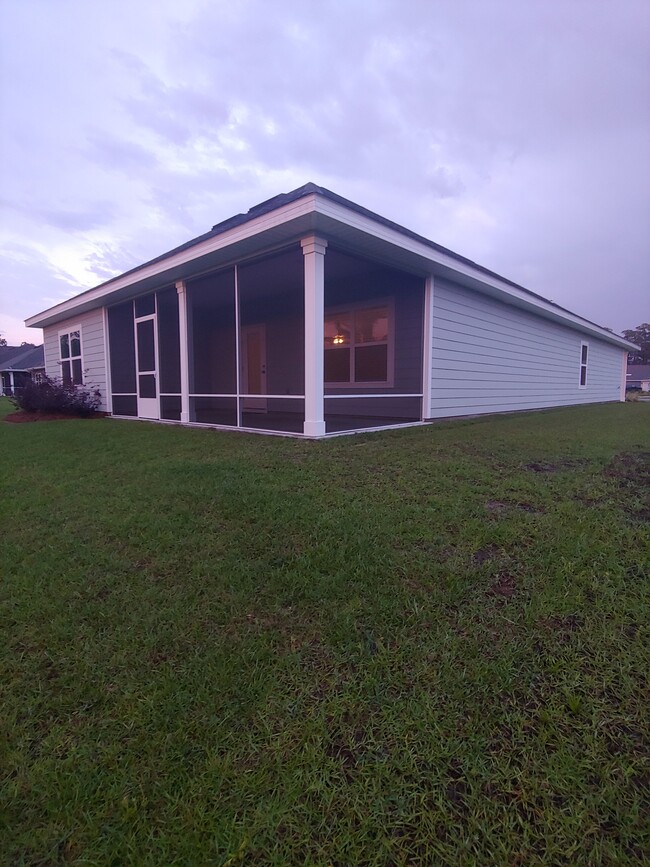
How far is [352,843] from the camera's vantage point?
3.72 feet

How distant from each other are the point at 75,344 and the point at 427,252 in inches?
383

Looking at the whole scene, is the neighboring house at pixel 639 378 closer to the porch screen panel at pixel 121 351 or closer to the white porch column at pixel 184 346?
the porch screen panel at pixel 121 351

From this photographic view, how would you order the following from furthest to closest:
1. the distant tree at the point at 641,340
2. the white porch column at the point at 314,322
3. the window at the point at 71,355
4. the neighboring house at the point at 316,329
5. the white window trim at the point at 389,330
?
the distant tree at the point at 641,340, the window at the point at 71,355, the white window trim at the point at 389,330, the neighboring house at the point at 316,329, the white porch column at the point at 314,322

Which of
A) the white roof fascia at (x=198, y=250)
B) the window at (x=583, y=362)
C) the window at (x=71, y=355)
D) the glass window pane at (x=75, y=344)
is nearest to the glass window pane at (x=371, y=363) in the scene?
the white roof fascia at (x=198, y=250)

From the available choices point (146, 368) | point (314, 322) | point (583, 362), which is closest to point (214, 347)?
point (146, 368)

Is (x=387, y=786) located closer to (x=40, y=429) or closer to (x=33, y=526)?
(x=33, y=526)

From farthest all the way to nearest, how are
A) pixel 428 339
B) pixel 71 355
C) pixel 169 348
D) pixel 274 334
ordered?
pixel 71 355, pixel 169 348, pixel 274 334, pixel 428 339

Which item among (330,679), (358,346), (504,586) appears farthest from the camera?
(358,346)

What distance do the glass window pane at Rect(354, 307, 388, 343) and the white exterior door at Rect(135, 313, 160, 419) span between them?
4.19 metres

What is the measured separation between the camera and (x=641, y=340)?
209 feet

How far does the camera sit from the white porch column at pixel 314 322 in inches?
214

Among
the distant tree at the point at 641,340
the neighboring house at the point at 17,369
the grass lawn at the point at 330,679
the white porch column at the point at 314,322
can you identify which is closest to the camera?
the grass lawn at the point at 330,679

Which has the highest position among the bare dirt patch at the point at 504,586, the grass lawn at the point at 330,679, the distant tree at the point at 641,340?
the distant tree at the point at 641,340

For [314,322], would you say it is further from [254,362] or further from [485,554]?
[254,362]
